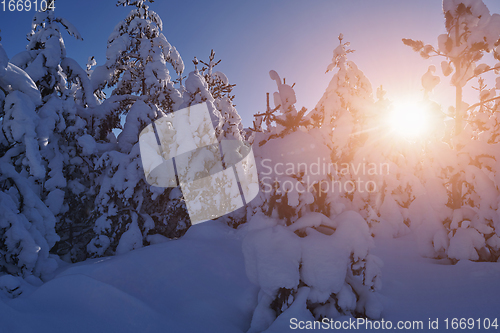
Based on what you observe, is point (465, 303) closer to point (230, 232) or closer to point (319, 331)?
point (319, 331)

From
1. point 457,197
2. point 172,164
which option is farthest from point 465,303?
point 172,164

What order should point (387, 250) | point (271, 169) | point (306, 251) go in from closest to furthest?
point (306, 251)
point (271, 169)
point (387, 250)

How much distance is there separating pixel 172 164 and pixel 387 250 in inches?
316

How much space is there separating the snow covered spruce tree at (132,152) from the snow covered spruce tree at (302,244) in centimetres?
496

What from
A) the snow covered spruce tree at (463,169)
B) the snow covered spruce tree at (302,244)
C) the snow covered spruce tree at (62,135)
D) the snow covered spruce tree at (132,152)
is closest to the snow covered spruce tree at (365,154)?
the snow covered spruce tree at (463,169)

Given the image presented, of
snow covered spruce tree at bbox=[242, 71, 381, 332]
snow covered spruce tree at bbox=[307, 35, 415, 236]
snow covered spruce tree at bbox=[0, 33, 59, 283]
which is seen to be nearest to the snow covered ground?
snow covered spruce tree at bbox=[242, 71, 381, 332]

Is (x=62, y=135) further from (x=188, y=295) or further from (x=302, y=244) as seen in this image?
(x=302, y=244)

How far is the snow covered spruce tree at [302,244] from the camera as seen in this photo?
381 centimetres

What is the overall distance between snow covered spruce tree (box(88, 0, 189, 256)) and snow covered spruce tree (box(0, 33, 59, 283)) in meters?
2.14

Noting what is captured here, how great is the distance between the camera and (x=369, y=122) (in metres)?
11.2

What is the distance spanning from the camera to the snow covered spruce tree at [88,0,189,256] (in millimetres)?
7672

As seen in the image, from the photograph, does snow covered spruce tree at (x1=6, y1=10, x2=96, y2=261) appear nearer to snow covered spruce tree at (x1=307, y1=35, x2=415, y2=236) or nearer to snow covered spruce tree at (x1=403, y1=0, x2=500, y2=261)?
snow covered spruce tree at (x1=307, y1=35, x2=415, y2=236)

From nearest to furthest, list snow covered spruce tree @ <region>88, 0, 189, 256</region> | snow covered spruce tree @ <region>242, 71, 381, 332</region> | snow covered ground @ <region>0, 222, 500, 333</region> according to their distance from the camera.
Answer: snow covered ground @ <region>0, 222, 500, 333</region>
snow covered spruce tree @ <region>242, 71, 381, 332</region>
snow covered spruce tree @ <region>88, 0, 189, 256</region>

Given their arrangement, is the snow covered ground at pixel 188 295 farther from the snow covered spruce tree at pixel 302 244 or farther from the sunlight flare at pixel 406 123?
the sunlight flare at pixel 406 123
